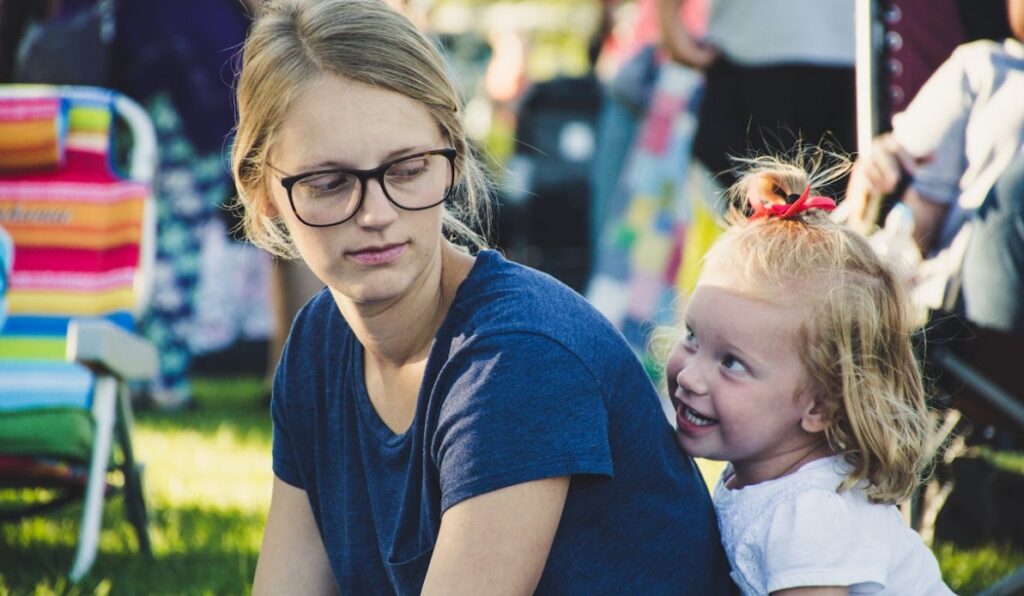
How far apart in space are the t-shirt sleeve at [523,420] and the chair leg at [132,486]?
6.15 ft

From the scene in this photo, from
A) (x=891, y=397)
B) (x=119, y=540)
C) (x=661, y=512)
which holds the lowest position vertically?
(x=119, y=540)

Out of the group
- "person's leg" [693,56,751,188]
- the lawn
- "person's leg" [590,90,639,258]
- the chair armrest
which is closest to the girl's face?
the lawn

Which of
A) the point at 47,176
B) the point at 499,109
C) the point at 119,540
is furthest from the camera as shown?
the point at 499,109

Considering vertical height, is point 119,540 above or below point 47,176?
below

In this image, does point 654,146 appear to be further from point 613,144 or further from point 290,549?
point 290,549

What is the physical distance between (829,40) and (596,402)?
8.49ft

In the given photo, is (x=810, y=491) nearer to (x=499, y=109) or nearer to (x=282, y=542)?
(x=282, y=542)

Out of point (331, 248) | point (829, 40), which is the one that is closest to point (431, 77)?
point (331, 248)

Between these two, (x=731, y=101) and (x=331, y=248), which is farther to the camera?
(x=731, y=101)

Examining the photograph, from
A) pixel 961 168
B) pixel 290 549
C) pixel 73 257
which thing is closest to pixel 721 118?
pixel 961 168

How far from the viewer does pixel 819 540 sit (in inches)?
69.7

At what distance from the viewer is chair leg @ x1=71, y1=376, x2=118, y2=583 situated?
10.0 ft

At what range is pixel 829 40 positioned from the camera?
3.93 meters

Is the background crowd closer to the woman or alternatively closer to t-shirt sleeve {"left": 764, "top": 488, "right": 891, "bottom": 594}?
the woman
